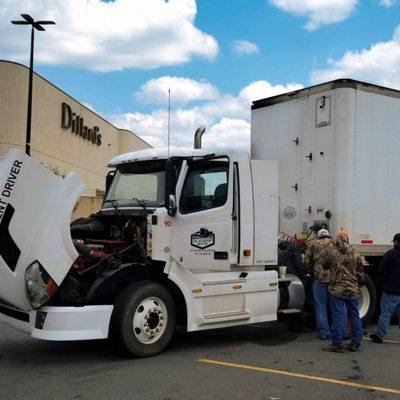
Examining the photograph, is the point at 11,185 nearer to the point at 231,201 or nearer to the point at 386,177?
the point at 231,201

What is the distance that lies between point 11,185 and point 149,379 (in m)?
2.68

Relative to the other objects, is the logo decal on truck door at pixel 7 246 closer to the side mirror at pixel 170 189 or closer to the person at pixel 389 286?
the side mirror at pixel 170 189

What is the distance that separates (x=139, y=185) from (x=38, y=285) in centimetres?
225

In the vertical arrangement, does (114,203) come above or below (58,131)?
below

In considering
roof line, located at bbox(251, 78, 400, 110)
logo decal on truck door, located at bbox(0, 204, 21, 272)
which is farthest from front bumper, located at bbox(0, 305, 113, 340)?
roof line, located at bbox(251, 78, 400, 110)

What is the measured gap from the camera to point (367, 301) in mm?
9367

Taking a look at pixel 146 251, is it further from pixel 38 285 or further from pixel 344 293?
pixel 344 293

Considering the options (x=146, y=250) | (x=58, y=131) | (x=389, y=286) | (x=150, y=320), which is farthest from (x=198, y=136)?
(x=58, y=131)

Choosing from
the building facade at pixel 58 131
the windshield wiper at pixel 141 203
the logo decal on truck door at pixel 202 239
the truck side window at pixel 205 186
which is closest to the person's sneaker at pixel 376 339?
the logo decal on truck door at pixel 202 239

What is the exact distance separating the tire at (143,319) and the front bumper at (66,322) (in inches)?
6.4

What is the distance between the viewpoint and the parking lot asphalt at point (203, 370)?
5586 millimetres

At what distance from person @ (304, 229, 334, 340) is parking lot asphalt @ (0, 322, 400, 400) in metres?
0.33

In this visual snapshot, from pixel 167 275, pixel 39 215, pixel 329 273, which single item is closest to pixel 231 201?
pixel 167 275

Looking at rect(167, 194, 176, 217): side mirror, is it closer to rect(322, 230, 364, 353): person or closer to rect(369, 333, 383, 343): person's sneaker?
rect(322, 230, 364, 353): person
